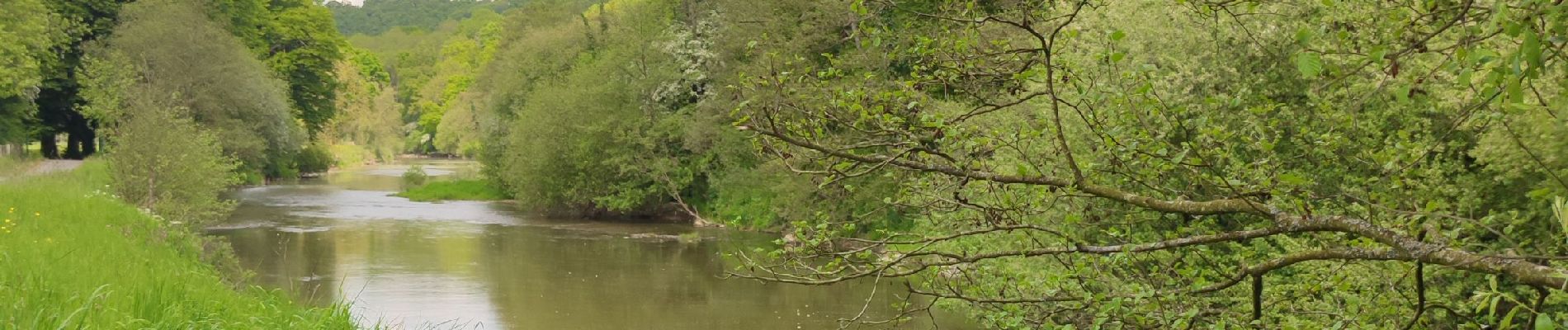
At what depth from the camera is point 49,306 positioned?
20.9 ft

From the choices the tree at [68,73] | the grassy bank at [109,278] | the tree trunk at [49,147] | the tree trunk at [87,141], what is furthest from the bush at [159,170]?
the tree trunk at [87,141]

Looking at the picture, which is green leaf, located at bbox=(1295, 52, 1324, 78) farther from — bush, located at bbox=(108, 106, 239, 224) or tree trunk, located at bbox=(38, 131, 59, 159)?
tree trunk, located at bbox=(38, 131, 59, 159)

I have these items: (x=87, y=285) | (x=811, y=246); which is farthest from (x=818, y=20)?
(x=811, y=246)

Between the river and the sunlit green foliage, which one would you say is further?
the sunlit green foliage

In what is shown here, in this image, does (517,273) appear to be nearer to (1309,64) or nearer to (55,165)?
(55,165)

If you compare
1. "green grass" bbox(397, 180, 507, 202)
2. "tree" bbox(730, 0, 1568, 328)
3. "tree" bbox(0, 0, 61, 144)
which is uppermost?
"tree" bbox(0, 0, 61, 144)

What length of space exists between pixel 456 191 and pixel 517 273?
2628cm

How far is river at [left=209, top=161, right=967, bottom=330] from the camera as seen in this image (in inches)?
721

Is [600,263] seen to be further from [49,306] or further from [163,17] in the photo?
[163,17]

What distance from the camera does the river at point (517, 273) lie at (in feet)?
60.1

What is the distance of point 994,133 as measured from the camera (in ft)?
16.3

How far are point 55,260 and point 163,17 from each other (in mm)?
36273

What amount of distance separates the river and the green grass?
25.0ft

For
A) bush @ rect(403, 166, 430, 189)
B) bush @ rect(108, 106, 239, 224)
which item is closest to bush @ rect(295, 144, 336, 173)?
bush @ rect(403, 166, 430, 189)
